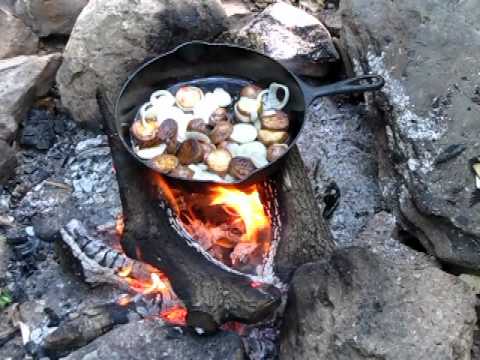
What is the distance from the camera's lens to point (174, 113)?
2275 millimetres

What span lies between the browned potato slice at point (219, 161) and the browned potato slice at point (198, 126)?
12 centimetres

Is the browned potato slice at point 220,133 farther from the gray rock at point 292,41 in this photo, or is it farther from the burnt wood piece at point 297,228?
the gray rock at point 292,41

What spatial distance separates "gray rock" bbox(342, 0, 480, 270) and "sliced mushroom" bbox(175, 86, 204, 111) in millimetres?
639

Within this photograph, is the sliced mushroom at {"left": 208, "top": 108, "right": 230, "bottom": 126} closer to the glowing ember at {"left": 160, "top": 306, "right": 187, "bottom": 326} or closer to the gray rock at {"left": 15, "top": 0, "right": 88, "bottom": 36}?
the glowing ember at {"left": 160, "top": 306, "right": 187, "bottom": 326}

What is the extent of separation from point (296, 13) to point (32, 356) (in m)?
1.76

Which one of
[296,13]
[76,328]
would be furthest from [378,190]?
[76,328]

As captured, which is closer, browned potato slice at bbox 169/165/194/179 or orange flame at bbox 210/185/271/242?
browned potato slice at bbox 169/165/194/179

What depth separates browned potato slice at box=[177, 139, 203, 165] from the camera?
2129mm

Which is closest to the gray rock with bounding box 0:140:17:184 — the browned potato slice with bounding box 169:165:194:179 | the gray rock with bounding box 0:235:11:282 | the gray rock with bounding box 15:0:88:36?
the gray rock with bounding box 0:235:11:282

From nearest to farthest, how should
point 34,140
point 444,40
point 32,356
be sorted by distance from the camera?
point 32,356, point 444,40, point 34,140

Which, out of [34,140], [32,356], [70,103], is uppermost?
[70,103]

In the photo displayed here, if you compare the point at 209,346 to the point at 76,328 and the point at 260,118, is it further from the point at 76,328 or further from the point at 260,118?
the point at 260,118

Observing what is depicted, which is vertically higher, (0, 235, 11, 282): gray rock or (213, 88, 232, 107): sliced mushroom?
(213, 88, 232, 107): sliced mushroom

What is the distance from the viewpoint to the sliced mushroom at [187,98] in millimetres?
2312
